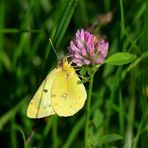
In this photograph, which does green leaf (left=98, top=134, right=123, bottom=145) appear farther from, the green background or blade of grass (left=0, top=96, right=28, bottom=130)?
blade of grass (left=0, top=96, right=28, bottom=130)

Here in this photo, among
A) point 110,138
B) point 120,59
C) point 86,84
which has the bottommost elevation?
point 110,138

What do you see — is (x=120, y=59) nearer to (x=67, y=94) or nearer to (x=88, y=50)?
(x=88, y=50)

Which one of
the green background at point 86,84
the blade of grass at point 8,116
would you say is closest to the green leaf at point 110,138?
the green background at point 86,84

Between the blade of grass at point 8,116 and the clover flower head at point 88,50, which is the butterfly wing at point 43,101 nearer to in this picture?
the clover flower head at point 88,50

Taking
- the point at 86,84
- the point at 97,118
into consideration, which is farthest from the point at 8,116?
the point at 97,118

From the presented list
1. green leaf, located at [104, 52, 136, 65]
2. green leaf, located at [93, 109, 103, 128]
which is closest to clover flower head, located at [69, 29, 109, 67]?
green leaf, located at [104, 52, 136, 65]

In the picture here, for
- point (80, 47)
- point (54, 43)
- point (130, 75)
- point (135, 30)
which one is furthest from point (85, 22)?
point (80, 47)

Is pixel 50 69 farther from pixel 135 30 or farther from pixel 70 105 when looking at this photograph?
pixel 135 30

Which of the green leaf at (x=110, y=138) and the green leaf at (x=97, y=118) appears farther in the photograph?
the green leaf at (x=97, y=118)
